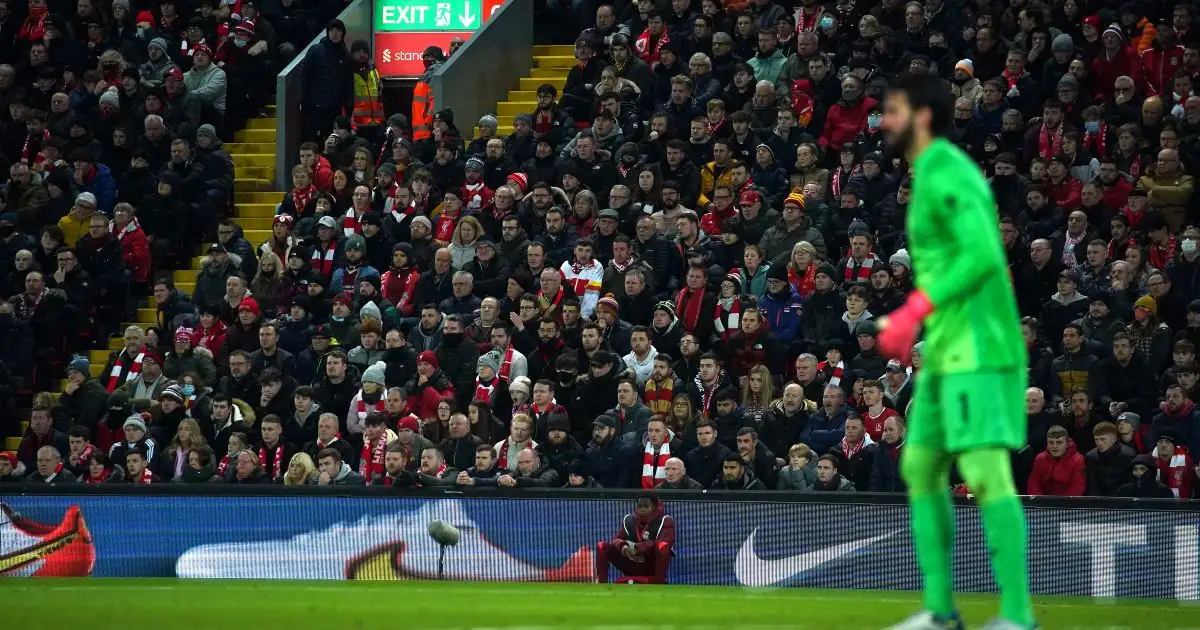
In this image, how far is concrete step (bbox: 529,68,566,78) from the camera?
72.3 feet

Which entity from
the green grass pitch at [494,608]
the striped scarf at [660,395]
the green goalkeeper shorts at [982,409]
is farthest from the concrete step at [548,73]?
the green goalkeeper shorts at [982,409]

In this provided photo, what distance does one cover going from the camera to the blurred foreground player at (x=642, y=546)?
1156 cm

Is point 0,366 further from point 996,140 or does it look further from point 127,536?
point 996,140

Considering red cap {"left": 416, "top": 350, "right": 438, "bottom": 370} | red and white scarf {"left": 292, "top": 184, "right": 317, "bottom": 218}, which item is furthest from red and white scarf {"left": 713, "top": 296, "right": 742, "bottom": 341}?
red and white scarf {"left": 292, "top": 184, "right": 317, "bottom": 218}

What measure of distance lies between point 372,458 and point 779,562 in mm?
4152

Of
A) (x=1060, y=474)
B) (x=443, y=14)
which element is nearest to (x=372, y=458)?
(x=1060, y=474)

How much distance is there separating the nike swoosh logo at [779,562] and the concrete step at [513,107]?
1081 cm

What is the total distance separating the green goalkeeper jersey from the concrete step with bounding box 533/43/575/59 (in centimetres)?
1681

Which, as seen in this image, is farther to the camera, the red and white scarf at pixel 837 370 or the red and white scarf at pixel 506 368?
the red and white scarf at pixel 506 368

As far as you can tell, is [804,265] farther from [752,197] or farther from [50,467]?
[50,467]

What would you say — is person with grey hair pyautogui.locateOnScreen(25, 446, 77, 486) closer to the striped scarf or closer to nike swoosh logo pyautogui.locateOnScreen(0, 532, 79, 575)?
nike swoosh logo pyautogui.locateOnScreen(0, 532, 79, 575)

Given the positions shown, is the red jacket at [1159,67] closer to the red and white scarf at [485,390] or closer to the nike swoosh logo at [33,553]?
the red and white scarf at [485,390]

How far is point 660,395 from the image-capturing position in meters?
14.6

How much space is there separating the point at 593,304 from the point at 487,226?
2.05 meters
